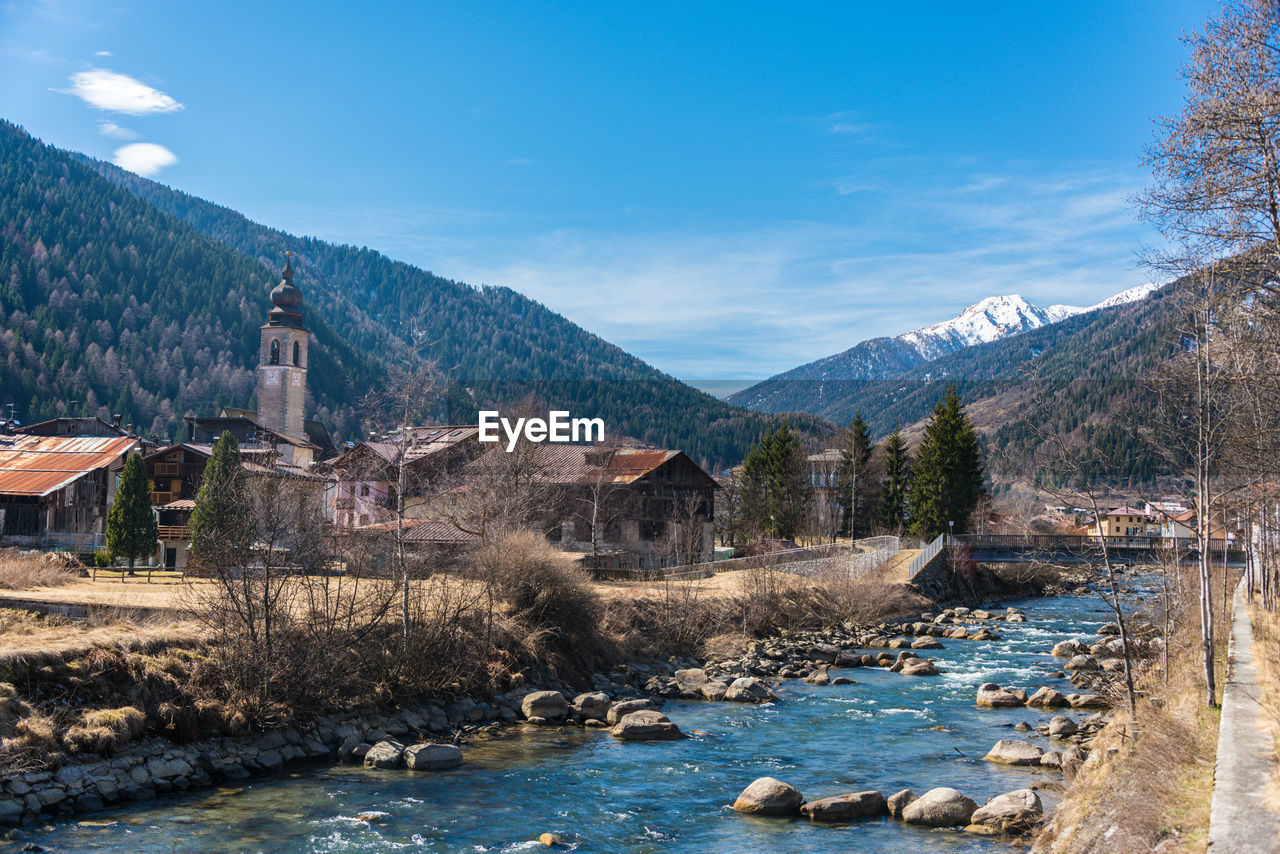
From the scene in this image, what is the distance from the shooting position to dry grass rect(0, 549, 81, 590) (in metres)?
28.9

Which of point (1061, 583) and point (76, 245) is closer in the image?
point (1061, 583)

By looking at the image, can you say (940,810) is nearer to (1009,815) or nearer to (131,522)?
(1009,815)

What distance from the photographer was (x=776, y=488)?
73562 millimetres

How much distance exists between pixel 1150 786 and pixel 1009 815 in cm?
555

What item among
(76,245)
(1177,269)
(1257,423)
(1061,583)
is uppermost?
(76,245)

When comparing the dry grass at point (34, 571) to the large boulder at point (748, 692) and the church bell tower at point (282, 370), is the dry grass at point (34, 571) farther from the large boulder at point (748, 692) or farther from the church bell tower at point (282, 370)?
the church bell tower at point (282, 370)

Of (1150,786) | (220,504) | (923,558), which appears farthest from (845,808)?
(923,558)

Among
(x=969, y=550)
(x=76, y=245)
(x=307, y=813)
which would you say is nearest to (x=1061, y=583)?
(x=969, y=550)

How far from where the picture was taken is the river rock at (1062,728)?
76.1ft

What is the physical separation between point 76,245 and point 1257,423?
205930 mm

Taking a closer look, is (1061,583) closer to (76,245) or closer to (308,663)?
(308,663)

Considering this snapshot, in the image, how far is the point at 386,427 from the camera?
3266cm

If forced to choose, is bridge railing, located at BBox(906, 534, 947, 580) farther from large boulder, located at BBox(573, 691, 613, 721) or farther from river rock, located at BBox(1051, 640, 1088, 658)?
large boulder, located at BBox(573, 691, 613, 721)

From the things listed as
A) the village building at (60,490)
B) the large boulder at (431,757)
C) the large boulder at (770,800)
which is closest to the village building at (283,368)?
the village building at (60,490)
